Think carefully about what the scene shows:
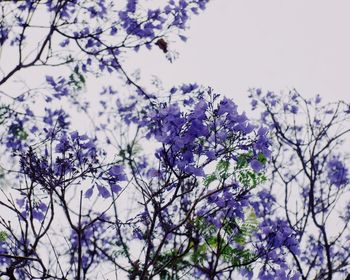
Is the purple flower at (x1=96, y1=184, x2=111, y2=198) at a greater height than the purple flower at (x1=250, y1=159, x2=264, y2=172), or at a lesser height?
lesser

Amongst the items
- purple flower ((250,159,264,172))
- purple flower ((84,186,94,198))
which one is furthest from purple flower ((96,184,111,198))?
purple flower ((250,159,264,172))

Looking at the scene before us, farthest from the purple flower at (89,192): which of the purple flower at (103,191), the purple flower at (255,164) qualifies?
the purple flower at (255,164)

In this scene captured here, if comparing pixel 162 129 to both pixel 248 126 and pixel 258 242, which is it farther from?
pixel 258 242

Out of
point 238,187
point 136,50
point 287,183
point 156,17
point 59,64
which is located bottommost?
point 238,187

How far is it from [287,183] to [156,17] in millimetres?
2917

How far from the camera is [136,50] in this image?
5.72 meters

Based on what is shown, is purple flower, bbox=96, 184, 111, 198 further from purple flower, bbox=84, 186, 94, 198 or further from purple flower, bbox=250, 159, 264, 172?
purple flower, bbox=250, 159, 264, 172

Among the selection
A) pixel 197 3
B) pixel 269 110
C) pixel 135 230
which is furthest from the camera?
pixel 269 110

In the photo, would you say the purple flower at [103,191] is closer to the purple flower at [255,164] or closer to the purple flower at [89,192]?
the purple flower at [89,192]

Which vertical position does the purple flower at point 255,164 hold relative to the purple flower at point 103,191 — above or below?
above

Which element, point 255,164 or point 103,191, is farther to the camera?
point 103,191

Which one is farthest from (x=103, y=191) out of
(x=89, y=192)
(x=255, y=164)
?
(x=255, y=164)

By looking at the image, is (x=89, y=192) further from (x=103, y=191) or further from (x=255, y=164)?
(x=255, y=164)

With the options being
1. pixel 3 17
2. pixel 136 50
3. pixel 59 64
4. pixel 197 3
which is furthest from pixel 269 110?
pixel 3 17
